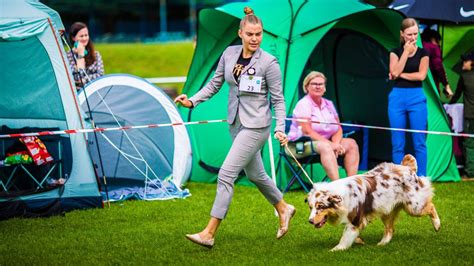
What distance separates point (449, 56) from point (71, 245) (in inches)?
249

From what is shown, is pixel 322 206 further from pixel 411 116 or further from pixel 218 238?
pixel 411 116

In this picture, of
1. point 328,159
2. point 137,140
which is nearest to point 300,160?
point 328,159

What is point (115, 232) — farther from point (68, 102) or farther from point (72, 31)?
point (72, 31)

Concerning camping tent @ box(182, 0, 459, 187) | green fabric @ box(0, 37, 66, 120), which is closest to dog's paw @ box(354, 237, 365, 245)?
camping tent @ box(182, 0, 459, 187)

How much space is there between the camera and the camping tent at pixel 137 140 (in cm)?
933

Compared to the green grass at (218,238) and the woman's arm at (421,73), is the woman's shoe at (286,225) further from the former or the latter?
the woman's arm at (421,73)

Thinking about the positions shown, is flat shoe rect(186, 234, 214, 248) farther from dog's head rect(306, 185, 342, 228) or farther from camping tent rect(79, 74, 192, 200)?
camping tent rect(79, 74, 192, 200)

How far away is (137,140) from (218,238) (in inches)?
115

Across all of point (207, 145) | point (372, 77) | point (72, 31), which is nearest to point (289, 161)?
point (207, 145)

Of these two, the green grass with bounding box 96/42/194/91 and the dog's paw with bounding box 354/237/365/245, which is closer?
the dog's paw with bounding box 354/237/365/245

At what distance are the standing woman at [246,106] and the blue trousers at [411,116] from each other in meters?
3.20

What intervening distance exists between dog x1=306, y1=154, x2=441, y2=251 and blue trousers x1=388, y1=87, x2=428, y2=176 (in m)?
2.55

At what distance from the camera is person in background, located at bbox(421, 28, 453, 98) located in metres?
10.3

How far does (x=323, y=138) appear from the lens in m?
8.98
